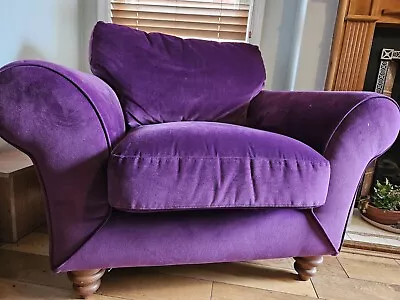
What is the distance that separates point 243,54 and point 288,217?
73cm

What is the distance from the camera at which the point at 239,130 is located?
896 mm

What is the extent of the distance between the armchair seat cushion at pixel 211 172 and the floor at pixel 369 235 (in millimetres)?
649

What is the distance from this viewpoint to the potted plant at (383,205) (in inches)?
59.5

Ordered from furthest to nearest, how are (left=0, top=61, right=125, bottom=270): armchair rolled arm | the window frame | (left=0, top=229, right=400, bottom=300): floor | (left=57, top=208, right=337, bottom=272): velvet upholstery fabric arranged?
the window frame < (left=0, top=229, right=400, bottom=300): floor < (left=57, top=208, right=337, bottom=272): velvet upholstery fabric < (left=0, top=61, right=125, bottom=270): armchair rolled arm

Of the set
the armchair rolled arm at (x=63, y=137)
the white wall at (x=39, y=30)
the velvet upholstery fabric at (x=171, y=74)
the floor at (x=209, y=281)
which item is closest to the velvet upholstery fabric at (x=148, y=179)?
the armchair rolled arm at (x=63, y=137)

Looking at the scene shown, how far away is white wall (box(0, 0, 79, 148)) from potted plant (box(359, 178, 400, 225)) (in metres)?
1.64

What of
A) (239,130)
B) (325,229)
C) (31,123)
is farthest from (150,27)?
(325,229)

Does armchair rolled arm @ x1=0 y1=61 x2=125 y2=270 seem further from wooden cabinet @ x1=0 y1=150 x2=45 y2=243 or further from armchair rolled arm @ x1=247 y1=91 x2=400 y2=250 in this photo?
armchair rolled arm @ x1=247 y1=91 x2=400 y2=250

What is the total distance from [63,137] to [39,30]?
100cm

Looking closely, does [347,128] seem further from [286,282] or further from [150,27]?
[150,27]

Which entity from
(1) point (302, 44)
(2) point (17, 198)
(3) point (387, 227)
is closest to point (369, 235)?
(3) point (387, 227)

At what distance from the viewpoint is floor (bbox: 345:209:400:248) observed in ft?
4.39

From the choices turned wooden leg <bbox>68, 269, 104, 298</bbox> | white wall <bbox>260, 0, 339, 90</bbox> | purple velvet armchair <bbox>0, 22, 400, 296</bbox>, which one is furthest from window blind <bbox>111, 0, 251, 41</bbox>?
turned wooden leg <bbox>68, 269, 104, 298</bbox>

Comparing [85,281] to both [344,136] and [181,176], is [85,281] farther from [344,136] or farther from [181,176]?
[344,136]
